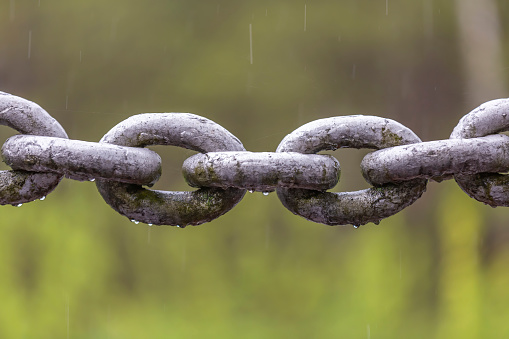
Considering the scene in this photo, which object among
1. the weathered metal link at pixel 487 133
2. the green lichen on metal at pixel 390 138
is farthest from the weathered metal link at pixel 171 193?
the weathered metal link at pixel 487 133

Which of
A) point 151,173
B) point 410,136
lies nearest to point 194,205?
point 151,173

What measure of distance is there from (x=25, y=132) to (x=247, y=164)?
314 millimetres

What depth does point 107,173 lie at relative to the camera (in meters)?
0.67

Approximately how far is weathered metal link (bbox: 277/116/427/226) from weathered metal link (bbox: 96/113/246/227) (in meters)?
0.08

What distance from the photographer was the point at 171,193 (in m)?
0.73

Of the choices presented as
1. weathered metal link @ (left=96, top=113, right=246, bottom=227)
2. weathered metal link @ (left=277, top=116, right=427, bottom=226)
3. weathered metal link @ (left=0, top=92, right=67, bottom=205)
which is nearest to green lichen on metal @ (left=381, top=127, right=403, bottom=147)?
weathered metal link @ (left=277, top=116, right=427, bottom=226)

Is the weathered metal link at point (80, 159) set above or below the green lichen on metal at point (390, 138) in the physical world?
below

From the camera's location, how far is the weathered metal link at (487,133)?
0.70 meters

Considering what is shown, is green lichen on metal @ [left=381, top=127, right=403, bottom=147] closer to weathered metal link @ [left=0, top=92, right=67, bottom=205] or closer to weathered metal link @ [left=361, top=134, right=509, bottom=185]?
weathered metal link @ [left=361, top=134, right=509, bottom=185]

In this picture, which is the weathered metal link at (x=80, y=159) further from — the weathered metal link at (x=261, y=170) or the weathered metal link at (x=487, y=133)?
Result: the weathered metal link at (x=487, y=133)

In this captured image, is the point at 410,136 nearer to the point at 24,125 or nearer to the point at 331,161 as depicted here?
the point at 331,161

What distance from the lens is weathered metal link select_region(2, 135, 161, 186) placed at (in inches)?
26.2

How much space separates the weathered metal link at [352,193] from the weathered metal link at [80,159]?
193 millimetres

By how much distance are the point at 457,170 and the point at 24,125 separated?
58 centimetres
